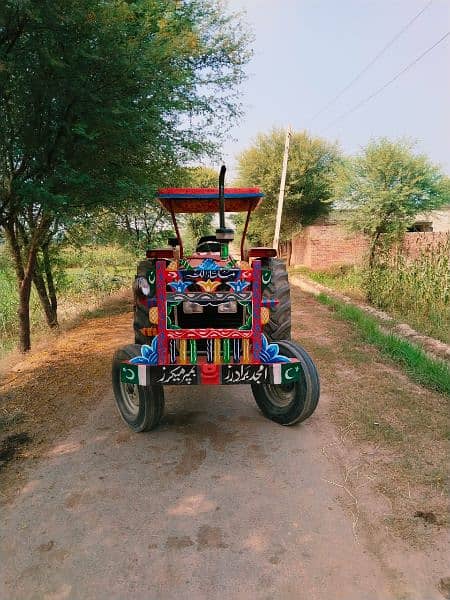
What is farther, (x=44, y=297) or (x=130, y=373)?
(x=44, y=297)

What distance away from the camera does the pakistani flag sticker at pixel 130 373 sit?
3.79 m

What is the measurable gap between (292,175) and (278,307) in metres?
18.8

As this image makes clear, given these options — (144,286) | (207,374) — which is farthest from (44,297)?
(207,374)

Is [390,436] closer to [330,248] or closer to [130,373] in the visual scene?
[130,373]

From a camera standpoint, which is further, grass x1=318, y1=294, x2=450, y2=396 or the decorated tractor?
grass x1=318, y1=294, x2=450, y2=396

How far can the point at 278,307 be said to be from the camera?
5.27 metres

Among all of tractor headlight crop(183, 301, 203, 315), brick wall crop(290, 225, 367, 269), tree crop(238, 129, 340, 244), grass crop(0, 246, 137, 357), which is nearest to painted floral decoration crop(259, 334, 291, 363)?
tractor headlight crop(183, 301, 203, 315)

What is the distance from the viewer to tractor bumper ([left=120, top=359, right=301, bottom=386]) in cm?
379

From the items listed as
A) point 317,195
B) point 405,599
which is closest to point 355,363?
point 405,599

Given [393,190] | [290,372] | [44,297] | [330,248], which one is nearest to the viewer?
[290,372]

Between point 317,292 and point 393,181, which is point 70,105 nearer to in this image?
point 317,292

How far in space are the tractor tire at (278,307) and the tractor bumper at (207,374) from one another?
142 centimetres

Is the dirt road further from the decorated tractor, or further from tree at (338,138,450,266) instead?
tree at (338,138,450,266)

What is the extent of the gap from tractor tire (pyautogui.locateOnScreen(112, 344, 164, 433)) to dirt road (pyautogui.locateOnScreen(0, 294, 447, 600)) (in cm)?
13
